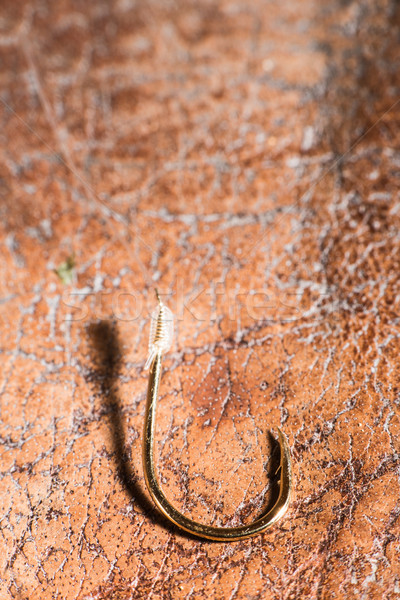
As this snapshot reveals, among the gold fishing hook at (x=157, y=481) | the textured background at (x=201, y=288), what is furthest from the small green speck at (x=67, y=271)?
the gold fishing hook at (x=157, y=481)

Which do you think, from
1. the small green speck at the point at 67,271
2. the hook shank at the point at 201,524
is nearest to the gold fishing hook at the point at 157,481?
the hook shank at the point at 201,524

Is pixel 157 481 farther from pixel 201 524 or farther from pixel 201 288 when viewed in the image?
pixel 201 288

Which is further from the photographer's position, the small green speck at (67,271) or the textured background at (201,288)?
the small green speck at (67,271)

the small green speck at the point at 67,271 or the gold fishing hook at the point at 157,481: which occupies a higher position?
the small green speck at the point at 67,271

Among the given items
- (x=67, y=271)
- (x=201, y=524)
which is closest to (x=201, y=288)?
(x=67, y=271)

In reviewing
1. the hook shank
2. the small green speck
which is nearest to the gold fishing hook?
the hook shank

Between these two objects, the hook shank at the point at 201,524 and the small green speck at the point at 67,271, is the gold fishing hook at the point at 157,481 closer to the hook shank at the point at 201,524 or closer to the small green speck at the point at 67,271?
the hook shank at the point at 201,524

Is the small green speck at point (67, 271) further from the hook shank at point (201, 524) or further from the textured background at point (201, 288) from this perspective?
the hook shank at point (201, 524)
